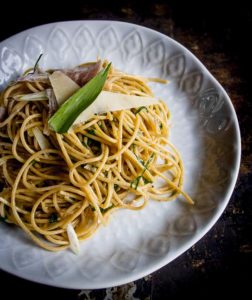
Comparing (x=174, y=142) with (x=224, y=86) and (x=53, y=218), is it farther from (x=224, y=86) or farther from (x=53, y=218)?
(x=53, y=218)

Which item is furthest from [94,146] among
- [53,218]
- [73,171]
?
[53,218]

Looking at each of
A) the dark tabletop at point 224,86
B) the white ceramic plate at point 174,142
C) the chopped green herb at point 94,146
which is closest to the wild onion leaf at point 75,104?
the chopped green herb at point 94,146

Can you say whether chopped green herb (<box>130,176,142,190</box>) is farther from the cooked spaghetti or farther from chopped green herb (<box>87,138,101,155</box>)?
chopped green herb (<box>87,138,101,155</box>)

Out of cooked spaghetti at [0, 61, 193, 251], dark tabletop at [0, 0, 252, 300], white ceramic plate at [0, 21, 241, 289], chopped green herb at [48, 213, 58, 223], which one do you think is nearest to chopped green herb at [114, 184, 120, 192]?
cooked spaghetti at [0, 61, 193, 251]

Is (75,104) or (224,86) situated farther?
(224,86)

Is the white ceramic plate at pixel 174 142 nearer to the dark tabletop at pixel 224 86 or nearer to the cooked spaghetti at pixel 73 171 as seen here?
the cooked spaghetti at pixel 73 171

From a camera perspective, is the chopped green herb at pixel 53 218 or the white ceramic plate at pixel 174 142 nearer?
the white ceramic plate at pixel 174 142
